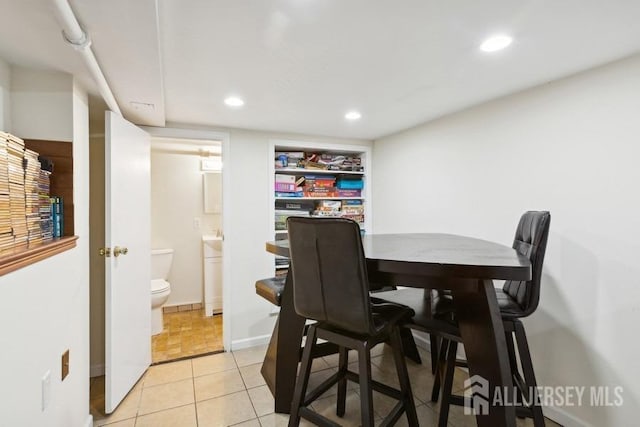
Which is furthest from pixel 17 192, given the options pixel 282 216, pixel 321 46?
pixel 282 216

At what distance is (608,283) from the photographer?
1.58 meters

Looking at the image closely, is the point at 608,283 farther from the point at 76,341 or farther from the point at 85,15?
the point at 76,341

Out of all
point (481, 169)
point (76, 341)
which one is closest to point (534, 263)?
point (481, 169)

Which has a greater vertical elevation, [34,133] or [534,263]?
[34,133]

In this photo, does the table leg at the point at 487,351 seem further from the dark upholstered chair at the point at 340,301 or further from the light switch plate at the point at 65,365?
the light switch plate at the point at 65,365

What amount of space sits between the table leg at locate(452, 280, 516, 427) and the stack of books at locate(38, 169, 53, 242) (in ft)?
5.87

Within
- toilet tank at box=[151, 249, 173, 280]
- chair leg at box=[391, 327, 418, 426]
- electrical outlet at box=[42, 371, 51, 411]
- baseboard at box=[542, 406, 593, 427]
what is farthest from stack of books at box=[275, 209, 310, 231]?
baseboard at box=[542, 406, 593, 427]

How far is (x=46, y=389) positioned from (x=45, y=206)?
80cm

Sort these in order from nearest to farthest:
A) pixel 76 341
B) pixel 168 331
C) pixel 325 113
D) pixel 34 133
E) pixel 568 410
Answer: pixel 34 133
pixel 76 341
pixel 568 410
pixel 325 113
pixel 168 331

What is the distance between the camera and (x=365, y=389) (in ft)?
4.13

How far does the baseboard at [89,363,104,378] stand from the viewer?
2.32 m

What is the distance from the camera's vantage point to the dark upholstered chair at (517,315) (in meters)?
1.39

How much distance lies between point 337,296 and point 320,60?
1175 millimetres

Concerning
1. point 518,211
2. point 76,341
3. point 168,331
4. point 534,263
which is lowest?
point 168,331
